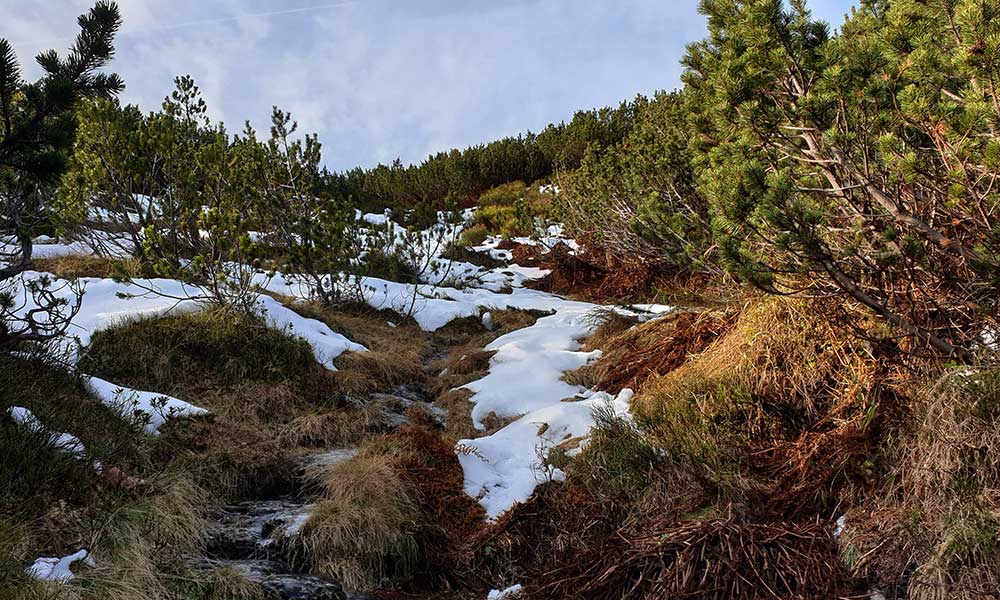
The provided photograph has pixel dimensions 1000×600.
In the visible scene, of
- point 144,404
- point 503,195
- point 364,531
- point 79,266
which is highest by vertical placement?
point 503,195

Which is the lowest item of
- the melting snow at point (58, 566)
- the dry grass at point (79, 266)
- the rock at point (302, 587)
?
the rock at point (302, 587)

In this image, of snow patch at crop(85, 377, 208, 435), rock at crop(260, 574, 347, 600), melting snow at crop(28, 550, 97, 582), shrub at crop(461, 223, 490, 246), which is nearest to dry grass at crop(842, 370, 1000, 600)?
rock at crop(260, 574, 347, 600)

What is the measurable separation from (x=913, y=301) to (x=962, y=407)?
73 cm

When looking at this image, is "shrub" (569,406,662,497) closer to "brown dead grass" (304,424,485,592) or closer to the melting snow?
"brown dead grass" (304,424,485,592)

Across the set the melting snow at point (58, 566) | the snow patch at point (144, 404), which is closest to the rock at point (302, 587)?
the melting snow at point (58, 566)

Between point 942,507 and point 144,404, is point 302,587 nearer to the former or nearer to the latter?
point 144,404

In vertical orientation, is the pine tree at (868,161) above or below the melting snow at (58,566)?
above

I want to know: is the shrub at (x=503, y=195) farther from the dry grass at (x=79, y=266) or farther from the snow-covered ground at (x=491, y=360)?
the dry grass at (x=79, y=266)

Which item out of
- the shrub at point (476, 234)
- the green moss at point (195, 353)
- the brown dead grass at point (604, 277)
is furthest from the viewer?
the shrub at point (476, 234)

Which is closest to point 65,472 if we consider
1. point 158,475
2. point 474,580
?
point 158,475

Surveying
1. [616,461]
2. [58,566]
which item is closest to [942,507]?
[616,461]

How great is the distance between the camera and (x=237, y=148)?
8578mm

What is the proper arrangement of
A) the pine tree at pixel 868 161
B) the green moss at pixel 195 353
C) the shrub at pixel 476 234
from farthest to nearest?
1. the shrub at pixel 476 234
2. the green moss at pixel 195 353
3. the pine tree at pixel 868 161

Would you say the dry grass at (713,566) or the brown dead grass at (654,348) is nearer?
the dry grass at (713,566)
